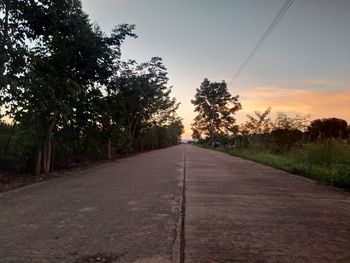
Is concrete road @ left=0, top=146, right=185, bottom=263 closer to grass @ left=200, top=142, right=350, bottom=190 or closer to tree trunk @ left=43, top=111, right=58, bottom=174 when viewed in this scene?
grass @ left=200, top=142, right=350, bottom=190

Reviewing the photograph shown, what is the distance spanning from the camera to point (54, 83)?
1496 centimetres

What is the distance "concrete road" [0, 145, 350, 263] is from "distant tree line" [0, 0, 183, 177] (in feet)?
12.0

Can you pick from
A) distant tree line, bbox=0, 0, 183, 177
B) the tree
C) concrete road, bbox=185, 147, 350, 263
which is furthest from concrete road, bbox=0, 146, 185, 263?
the tree

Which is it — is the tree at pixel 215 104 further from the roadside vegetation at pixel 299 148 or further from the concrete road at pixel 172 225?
the concrete road at pixel 172 225

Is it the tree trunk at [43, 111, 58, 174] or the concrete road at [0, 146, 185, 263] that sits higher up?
the tree trunk at [43, 111, 58, 174]

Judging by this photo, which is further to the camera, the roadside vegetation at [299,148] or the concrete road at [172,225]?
the roadside vegetation at [299,148]

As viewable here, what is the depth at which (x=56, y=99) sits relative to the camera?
1505cm

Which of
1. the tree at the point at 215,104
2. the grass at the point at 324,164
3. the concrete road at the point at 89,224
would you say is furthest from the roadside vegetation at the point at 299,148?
the tree at the point at 215,104

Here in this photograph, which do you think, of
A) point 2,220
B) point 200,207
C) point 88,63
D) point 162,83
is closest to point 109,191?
point 200,207

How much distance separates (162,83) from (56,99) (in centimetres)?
2342

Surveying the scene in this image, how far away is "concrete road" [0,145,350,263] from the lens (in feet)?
16.4

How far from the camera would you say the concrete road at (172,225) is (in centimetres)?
501

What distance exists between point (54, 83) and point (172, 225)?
9993mm

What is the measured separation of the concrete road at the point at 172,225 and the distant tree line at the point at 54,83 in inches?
144
